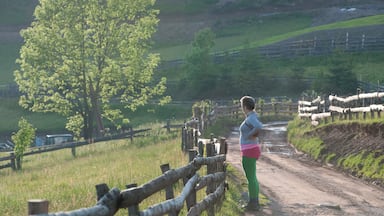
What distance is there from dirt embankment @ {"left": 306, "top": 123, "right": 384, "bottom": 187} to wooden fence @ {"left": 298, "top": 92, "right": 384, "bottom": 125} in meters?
0.57

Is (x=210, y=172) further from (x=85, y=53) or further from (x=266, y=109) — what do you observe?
(x=266, y=109)

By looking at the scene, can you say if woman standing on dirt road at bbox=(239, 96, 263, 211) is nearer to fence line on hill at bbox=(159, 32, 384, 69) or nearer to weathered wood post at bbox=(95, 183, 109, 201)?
weathered wood post at bbox=(95, 183, 109, 201)

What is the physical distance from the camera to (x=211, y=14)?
108 metres

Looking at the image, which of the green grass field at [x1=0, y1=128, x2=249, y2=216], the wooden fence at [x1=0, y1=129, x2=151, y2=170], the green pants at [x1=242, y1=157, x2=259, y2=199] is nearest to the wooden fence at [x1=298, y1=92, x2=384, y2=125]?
the green grass field at [x1=0, y1=128, x2=249, y2=216]

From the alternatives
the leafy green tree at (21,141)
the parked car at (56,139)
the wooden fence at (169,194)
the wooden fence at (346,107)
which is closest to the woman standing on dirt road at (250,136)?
the wooden fence at (169,194)

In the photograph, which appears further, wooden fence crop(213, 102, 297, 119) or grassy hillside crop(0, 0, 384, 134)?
grassy hillside crop(0, 0, 384, 134)

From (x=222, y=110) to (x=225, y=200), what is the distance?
2950 cm

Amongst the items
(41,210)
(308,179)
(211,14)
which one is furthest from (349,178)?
(211,14)

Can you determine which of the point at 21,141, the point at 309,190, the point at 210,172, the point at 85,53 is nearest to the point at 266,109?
the point at 85,53

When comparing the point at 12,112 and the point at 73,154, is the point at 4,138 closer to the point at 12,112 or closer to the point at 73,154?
the point at 12,112

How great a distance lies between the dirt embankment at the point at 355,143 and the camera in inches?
739

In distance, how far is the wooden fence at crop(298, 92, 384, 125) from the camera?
2266 cm

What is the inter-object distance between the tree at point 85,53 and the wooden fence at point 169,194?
23.9 m

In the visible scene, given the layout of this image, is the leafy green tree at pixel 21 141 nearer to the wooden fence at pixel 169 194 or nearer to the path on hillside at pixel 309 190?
the path on hillside at pixel 309 190
